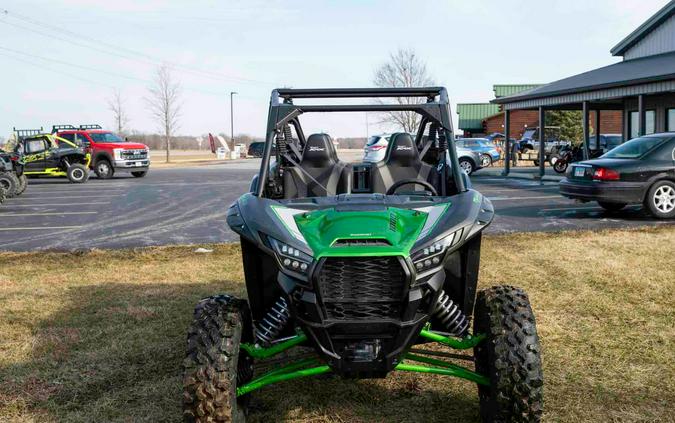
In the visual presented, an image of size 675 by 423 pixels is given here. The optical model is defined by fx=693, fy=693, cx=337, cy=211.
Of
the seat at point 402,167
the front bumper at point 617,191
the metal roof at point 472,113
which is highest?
the metal roof at point 472,113

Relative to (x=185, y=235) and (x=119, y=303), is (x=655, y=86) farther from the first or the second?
(x=119, y=303)

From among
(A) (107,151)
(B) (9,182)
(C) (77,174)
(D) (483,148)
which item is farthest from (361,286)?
(D) (483,148)

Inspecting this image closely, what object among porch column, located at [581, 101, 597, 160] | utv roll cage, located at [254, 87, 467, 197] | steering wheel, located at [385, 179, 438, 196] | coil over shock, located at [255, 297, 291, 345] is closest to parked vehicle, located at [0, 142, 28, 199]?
utv roll cage, located at [254, 87, 467, 197]

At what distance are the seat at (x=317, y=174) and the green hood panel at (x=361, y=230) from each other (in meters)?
1.33

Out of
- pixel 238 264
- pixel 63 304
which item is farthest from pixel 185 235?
pixel 63 304

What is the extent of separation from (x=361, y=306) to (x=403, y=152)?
6.62ft

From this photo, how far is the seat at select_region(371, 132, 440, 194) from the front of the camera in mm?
5148

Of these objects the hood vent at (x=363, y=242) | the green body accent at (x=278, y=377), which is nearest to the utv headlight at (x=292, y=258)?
the hood vent at (x=363, y=242)

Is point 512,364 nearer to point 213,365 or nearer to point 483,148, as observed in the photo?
point 213,365

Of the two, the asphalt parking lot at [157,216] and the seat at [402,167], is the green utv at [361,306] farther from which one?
the asphalt parking lot at [157,216]

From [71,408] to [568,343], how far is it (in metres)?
3.67

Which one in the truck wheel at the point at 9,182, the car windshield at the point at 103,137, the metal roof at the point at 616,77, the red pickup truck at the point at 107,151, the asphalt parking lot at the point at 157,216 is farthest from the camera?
the car windshield at the point at 103,137

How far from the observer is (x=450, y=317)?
13.1ft

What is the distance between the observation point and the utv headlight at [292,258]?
3.40m
